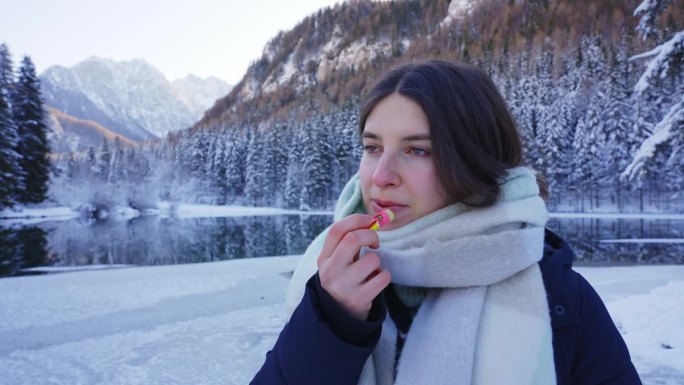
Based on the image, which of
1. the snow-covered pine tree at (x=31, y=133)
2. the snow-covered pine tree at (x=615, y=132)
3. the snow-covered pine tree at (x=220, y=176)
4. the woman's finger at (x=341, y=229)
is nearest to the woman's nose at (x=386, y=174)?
the woman's finger at (x=341, y=229)

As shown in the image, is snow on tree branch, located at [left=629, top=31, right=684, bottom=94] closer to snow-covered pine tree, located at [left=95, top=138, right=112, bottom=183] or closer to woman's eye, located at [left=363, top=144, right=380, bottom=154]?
woman's eye, located at [left=363, top=144, right=380, bottom=154]

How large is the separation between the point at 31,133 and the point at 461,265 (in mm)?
41044

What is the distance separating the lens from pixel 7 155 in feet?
98.1

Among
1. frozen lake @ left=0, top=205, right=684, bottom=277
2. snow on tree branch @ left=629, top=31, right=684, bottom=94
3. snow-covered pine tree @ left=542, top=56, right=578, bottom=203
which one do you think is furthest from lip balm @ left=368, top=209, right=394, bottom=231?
snow-covered pine tree @ left=542, top=56, right=578, bottom=203

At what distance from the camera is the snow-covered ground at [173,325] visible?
5.14 meters

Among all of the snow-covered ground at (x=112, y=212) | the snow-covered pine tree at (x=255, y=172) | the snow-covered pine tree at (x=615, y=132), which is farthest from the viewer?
the snow-covered pine tree at (x=255, y=172)

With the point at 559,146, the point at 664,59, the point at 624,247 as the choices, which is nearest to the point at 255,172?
the point at 559,146

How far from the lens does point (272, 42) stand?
536 feet

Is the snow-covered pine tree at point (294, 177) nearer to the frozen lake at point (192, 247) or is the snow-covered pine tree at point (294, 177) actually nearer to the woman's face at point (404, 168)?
the frozen lake at point (192, 247)

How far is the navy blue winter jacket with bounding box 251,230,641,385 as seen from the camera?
38.6 inches

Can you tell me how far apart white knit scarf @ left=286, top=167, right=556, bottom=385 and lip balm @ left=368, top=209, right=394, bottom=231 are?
101 millimetres

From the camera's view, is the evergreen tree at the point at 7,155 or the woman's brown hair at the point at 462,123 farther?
the evergreen tree at the point at 7,155

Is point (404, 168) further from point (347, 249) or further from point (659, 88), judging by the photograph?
point (659, 88)

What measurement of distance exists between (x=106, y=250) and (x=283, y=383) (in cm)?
1914
